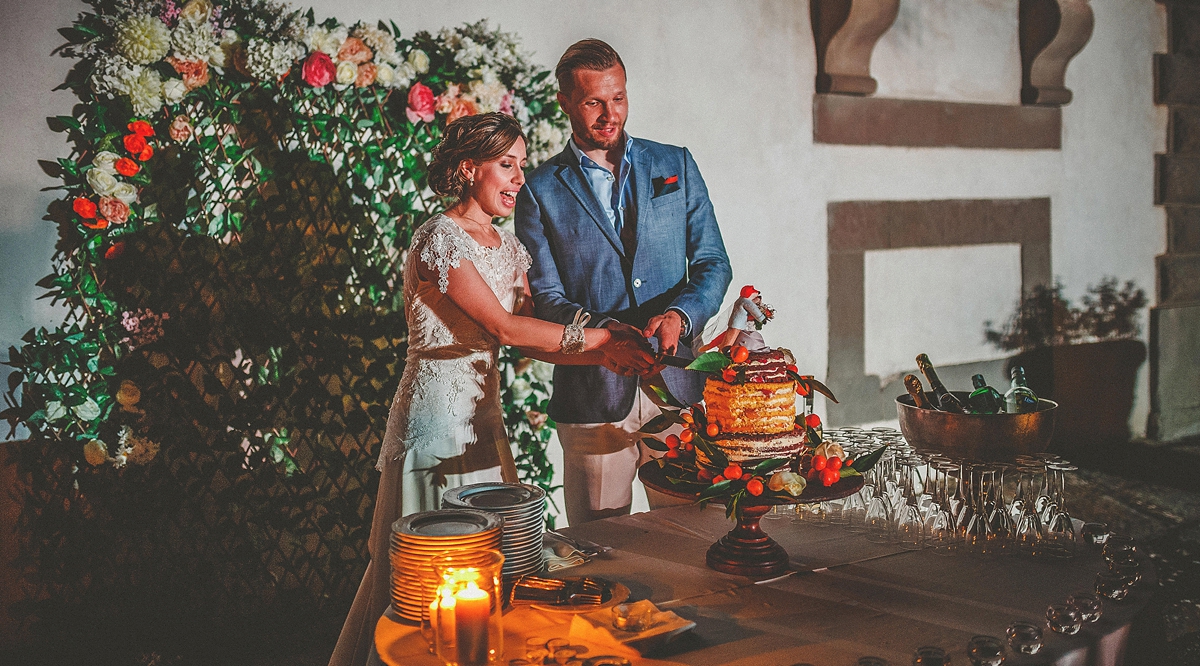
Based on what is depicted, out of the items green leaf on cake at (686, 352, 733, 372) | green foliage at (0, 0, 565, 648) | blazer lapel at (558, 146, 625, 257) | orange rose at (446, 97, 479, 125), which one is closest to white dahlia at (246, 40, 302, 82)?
green foliage at (0, 0, 565, 648)

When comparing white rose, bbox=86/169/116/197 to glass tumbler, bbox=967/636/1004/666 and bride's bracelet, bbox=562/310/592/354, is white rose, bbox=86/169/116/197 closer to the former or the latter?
bride's bracelet, bbox=562/310/592/354

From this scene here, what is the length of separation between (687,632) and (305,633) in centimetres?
238

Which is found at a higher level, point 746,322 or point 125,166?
point 125,166

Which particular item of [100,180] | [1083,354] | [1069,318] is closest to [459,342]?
[100,180]

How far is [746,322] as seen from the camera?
7.56 feet

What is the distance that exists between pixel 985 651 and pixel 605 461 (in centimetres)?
163

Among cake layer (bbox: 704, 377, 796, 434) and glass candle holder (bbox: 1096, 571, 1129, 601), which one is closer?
glass candle holder (bbox: 1096, 571, 1129, 601)

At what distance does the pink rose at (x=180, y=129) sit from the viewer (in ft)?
10.5

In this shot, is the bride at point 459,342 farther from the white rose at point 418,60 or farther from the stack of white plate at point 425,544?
the white rose at point 418,60

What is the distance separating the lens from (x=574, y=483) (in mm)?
2967

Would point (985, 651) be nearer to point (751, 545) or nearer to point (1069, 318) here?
point (751, 545)

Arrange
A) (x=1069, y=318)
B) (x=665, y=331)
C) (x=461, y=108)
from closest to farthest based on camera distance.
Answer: (x=665, y=331) → (x=461, y=108) → (x=1069, y=318)

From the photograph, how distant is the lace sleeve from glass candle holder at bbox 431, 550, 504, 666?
3.58ft

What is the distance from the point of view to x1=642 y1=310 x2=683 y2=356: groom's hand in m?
2.67
